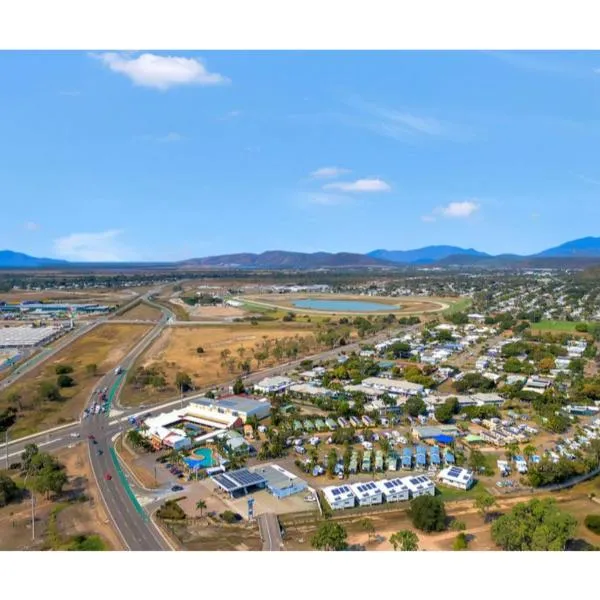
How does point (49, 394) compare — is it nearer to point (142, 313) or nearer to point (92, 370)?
point (92, 370)

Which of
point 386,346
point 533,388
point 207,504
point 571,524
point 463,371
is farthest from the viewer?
point 386,346

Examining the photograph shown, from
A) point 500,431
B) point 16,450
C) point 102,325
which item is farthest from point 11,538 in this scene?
point 102,325

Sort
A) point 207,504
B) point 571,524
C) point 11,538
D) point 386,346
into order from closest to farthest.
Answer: point 571,524 → point 11,538 → point 207,504 → point 386,346

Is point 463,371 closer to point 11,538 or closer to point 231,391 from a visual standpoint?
point 231,391

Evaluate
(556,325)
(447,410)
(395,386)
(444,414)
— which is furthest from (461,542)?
(556,325)

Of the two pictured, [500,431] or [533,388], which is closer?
[500,431]

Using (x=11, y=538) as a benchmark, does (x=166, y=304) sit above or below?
above
